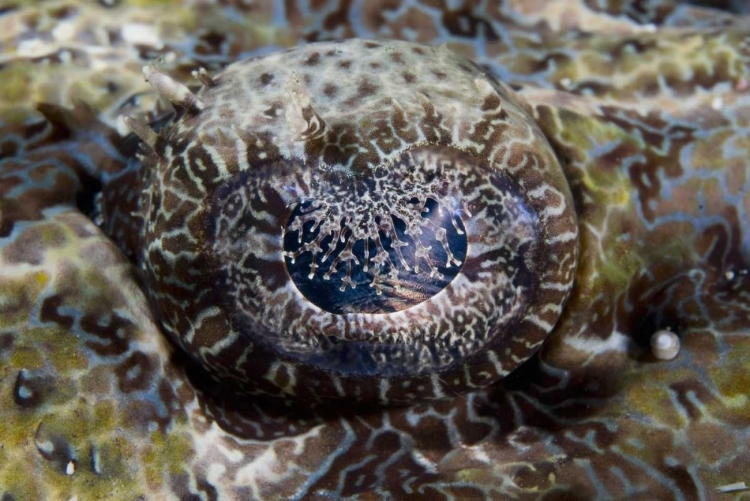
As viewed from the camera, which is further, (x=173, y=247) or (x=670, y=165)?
(x=670, y=165)

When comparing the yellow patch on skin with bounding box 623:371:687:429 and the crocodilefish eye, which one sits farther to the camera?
the yellow patch on skin with bounding box 623:371:687:429

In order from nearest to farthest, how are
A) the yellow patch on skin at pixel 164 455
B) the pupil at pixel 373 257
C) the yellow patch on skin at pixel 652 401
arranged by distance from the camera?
the pupil at pixel 373 257 < the yellow patch on skin at pixel 164 455 < the yellow patch on skin at pixel 652 401

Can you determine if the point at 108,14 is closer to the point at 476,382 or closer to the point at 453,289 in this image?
the point at 453,289

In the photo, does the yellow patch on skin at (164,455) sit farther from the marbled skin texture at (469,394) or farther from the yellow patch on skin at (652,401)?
the yellow patch on skin at (652,401)

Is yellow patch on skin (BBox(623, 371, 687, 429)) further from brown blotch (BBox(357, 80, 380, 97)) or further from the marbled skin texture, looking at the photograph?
brown blotch (BBox(357, 80, 380, 97))

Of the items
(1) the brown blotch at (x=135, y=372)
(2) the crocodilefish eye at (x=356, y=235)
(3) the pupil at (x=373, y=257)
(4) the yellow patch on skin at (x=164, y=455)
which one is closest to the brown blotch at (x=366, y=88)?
(2) the crocodilefish eye at (x=356, y=235)

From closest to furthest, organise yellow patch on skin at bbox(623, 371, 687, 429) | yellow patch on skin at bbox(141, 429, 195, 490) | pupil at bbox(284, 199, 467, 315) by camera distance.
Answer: pupil at bbox(284, 199, 467, 315), yellow patch on skin at bbox(141, 429, 195, 490), yellow patch on skin at bbox(623, 371, 687, 429)

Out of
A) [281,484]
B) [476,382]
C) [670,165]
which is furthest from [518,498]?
[670,165]

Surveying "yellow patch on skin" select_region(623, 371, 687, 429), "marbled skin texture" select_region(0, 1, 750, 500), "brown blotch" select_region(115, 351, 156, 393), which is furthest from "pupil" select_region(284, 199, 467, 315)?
"yellow patch on skin" select_region(623, 371, 687, 429)
